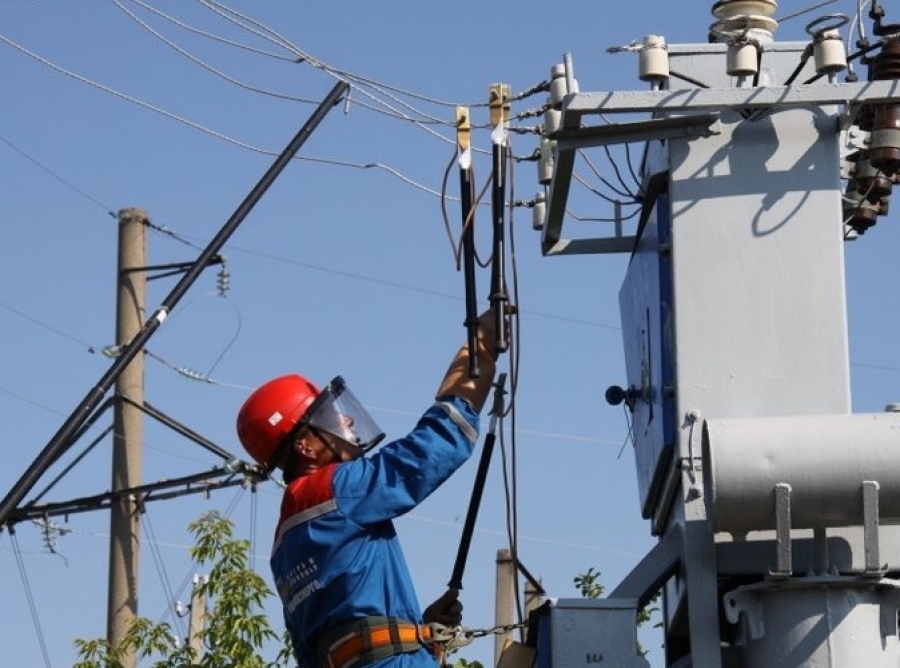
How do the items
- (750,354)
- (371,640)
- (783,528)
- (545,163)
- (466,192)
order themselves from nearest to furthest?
(783,528), (371,640), (750,354), (466,192), (545,163)

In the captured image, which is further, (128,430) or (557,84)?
(128,430)

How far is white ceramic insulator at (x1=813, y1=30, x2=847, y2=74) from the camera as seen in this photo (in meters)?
6.94

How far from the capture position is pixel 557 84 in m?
7.56

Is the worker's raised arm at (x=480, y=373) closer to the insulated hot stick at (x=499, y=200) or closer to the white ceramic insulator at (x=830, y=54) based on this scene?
the insulated hot stick at (x=499, y=200)

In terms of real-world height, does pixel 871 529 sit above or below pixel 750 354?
below

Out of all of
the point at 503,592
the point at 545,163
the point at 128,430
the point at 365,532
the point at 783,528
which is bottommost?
the point at 783,528

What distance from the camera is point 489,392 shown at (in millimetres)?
7098

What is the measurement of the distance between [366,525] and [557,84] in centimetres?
180

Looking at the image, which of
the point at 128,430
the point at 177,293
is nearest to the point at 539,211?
the point at 177,293

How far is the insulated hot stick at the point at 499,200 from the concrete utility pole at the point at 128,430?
13.1 m

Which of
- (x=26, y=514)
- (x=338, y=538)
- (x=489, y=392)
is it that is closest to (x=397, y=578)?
(x=338, y=538)

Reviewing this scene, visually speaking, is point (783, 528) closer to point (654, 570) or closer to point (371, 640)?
point (654, 570)

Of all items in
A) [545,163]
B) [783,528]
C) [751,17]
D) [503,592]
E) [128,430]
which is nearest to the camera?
[783,528]

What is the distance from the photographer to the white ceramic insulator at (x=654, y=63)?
23.4ft
